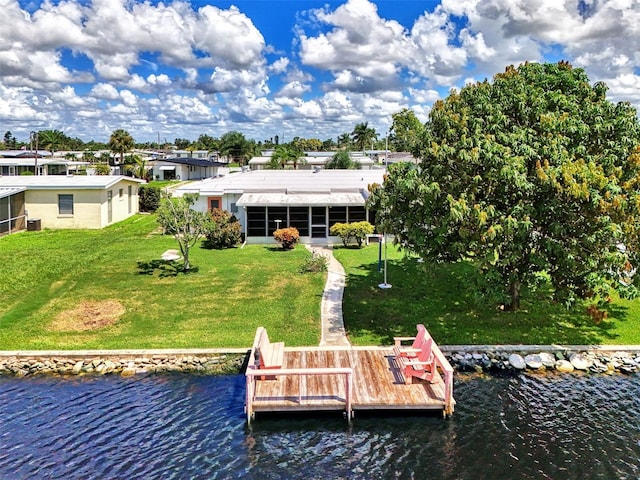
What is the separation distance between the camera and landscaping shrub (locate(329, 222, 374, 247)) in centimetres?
2711

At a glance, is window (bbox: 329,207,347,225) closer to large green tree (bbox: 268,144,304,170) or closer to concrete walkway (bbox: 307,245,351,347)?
concrete walkway (bbox: 307,245,351,347)

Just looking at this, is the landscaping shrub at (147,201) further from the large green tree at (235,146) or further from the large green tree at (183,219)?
the large green tree at (235,146)

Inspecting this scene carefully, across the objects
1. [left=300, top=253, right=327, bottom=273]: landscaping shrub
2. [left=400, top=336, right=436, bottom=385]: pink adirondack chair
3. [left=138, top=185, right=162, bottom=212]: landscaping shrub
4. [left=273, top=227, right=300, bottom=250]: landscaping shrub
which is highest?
[left=138, top=185, right=162, bottom=212]: landscaping shrub

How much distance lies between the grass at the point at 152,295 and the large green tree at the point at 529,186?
519 centimetres

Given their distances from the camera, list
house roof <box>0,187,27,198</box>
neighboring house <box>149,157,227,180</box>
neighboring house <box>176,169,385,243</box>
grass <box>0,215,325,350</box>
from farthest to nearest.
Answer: neighboring house <box>149,157,227,180</box>
house roof <box>0,187,27,198</box>
neighboring house <box>176,169,385,243</box>
grass <box>0,215,325,350</box>

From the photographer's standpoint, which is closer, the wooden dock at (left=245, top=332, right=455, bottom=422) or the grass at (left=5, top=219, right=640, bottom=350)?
the wooden dock at (left=245, top=332, right=455, bottom=422)

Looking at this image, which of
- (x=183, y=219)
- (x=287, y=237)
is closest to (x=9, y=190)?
(x=183, y=219)

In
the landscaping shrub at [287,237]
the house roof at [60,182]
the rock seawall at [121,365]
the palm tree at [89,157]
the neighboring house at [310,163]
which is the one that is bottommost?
the rock seawall at [121,365]

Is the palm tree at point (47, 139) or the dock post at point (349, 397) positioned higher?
the palm tree at point (47, 139)

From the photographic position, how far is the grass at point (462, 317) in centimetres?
1551

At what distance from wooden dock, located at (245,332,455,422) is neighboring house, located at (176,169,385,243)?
51.1 ft

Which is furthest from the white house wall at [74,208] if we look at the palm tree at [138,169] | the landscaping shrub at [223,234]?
the palm tree at [138,169]

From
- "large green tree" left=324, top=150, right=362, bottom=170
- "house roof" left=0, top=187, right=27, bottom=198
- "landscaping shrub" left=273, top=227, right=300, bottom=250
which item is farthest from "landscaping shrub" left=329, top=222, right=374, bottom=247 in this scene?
"large green tree" left=324, top=150, right=362, bottom=170

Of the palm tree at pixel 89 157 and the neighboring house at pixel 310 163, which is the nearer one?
the neighboring house at pixel 310 163
